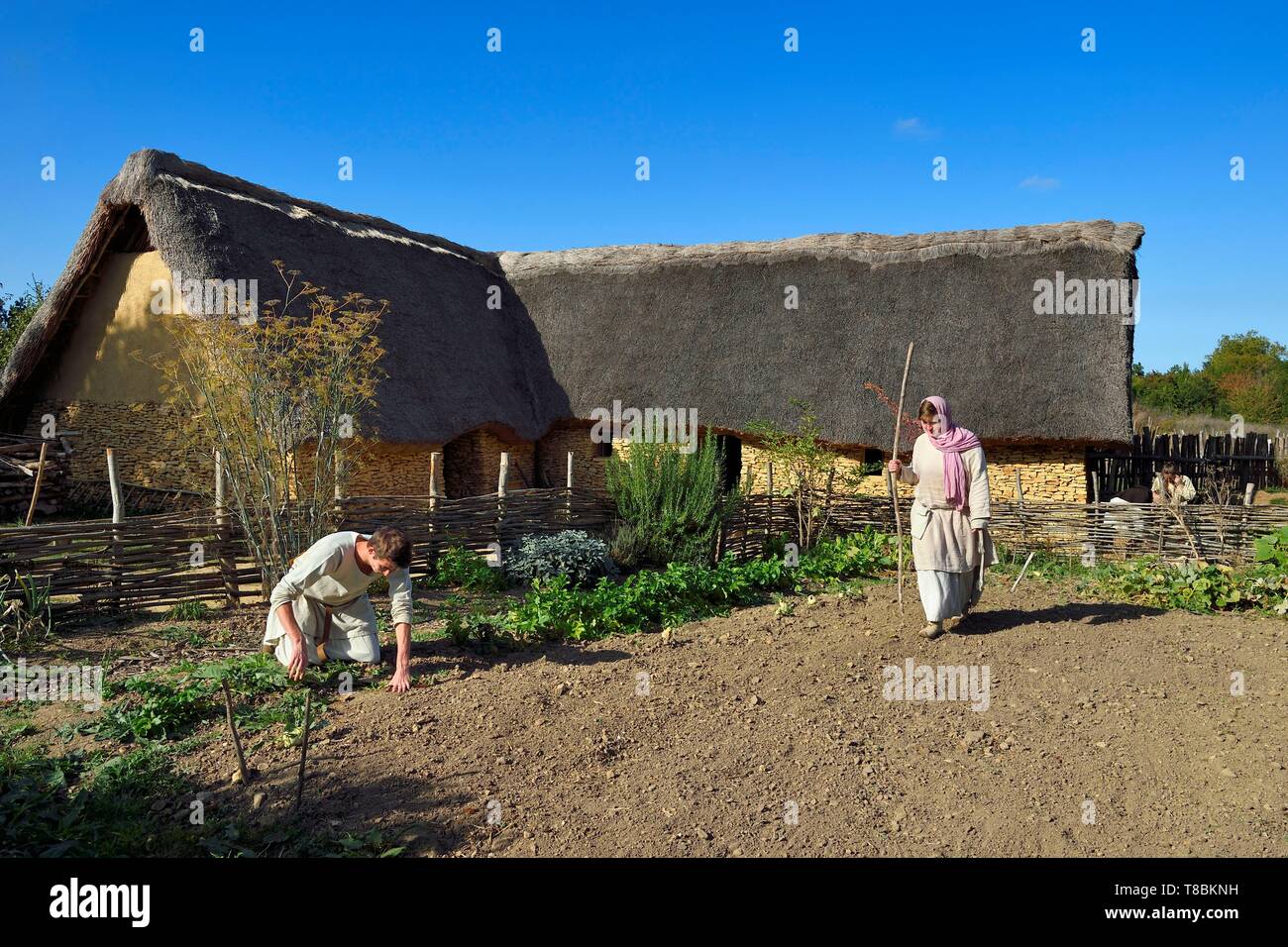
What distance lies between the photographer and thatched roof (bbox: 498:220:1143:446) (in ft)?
35.7

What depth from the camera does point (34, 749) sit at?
13.1 feet

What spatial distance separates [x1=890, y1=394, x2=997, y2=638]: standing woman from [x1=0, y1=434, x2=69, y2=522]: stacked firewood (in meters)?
9.78

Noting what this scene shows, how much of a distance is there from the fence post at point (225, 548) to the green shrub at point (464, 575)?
61.9 inches

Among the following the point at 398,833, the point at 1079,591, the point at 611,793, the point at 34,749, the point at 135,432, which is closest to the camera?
the point at 398,833

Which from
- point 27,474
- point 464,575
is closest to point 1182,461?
point 464,575

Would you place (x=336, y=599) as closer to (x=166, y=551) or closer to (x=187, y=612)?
(x=187, y=612)

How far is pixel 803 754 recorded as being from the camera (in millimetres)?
3961

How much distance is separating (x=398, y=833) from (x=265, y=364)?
172 inches

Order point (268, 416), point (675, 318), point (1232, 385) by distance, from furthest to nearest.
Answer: point (1232, 385), point (675, 318), point (268, 416)

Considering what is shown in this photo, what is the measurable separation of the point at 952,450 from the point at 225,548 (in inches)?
206

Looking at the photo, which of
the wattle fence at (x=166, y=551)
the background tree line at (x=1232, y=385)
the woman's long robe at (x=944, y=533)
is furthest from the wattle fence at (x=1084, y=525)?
the background tree line at (x=1232, y=385)

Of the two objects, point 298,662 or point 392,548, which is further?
point 298,662
